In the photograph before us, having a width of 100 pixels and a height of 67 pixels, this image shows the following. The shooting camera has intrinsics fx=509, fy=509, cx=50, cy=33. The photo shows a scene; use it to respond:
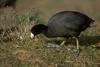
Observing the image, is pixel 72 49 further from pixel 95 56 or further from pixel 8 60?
pixel 8 60

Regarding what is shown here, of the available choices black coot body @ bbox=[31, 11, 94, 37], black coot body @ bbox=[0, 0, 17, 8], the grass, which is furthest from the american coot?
black coot body @ bbox=[0, 0, 17, 8]

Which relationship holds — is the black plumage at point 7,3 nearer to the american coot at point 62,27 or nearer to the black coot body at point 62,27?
the american coot at point 62,27

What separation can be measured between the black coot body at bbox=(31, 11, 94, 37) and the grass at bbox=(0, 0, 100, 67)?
0.45 m

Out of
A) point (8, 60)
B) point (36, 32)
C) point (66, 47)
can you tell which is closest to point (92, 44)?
point (66, 47)

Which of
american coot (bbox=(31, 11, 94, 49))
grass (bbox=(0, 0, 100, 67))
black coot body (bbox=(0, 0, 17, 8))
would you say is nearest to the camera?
grass (bbox=(0, 0, 100, 67))

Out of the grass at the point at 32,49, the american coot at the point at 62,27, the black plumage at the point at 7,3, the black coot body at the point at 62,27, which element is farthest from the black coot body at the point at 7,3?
the black coot body at the point at 62,27

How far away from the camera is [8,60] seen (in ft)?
44.0

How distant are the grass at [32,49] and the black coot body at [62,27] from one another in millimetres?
450

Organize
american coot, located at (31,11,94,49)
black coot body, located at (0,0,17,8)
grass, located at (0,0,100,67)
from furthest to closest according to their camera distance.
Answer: black coot body, located at (0,0,17,8) → american coot, located at (31,11,94,49) → grass, located at (0,0,100,67)

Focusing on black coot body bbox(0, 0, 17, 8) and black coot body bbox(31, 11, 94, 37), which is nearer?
black coot body bbox(31, 11, 94, 37)

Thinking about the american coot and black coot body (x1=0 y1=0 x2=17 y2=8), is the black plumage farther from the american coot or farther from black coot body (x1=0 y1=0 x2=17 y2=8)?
the american coot

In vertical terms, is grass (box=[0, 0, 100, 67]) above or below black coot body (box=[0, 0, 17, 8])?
below

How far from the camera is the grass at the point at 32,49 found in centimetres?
1341

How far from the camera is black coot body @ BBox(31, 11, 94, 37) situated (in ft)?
45.7
